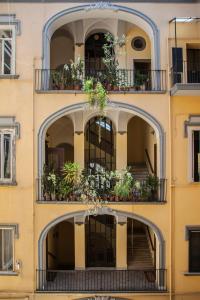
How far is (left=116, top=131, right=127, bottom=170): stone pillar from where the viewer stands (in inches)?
759

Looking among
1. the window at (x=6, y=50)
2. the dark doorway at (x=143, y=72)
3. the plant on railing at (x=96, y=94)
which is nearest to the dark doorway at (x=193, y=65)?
the dark doorway at (x=143, y=72)

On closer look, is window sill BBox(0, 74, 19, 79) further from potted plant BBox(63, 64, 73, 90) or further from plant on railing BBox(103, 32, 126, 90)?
plant on railing BBox(103, 32, 126, 90)

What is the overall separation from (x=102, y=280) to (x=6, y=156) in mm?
5784

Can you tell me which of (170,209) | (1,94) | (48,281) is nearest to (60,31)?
(1,94)

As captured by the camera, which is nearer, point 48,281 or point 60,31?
point 48,281

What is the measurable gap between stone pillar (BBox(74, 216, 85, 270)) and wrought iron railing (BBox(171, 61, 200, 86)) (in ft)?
21.7

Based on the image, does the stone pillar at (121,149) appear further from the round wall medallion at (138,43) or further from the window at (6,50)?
the window at (6,50)

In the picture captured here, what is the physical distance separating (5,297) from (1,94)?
7.11 m

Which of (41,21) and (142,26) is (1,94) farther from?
(142,26)

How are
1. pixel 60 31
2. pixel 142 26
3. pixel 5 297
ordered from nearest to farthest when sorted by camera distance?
1. pixel 5 297
2. pixel 142 26
3. pixel 60 31

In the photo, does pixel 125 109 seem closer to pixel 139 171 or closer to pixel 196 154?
pixel 196 154

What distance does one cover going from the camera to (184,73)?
17453 millimetres

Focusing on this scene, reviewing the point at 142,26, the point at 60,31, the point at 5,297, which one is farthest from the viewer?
the point at 60,31

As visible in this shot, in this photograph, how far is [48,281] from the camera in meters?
17.9
